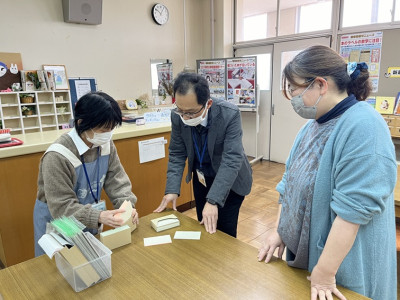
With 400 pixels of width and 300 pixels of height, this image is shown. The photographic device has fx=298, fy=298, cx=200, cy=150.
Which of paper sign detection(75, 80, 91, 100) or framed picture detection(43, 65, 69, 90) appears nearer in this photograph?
framed picture detection(43, 65, 69, 90)

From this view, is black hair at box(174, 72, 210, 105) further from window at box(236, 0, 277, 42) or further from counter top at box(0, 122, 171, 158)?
window at box(236, 0, 277, 42)

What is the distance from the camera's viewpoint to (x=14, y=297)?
93 centimetres

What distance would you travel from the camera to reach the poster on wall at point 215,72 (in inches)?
200

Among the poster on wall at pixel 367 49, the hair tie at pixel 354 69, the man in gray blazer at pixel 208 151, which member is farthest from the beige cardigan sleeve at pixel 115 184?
the poster on wall at pixel 367 49

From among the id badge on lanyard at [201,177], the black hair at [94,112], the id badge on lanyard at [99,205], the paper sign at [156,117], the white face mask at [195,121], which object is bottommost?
the id badge on lanyard at [99,205]

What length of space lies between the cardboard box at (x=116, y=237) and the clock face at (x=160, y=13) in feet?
14.8

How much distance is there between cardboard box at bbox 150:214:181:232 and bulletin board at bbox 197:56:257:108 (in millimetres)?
3604

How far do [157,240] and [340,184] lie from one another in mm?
755

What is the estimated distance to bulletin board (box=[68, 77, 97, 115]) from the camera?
13.6 ft

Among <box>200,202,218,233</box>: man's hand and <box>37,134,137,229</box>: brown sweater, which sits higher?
<box>37,134,137,229</box>: brown sweater

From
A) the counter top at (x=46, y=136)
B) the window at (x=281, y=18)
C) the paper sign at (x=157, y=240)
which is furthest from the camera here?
the window at (x=281, y=18)

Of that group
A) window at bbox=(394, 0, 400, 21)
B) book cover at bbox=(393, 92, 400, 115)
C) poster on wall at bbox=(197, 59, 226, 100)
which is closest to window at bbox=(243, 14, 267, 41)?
poster on wall at bbox=(197, 59, 226, 100)

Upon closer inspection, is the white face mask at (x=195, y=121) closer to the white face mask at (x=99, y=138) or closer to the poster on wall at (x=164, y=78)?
the white face mask at (x=99, y=138)

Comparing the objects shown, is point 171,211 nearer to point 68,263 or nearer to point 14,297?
point 68,263
